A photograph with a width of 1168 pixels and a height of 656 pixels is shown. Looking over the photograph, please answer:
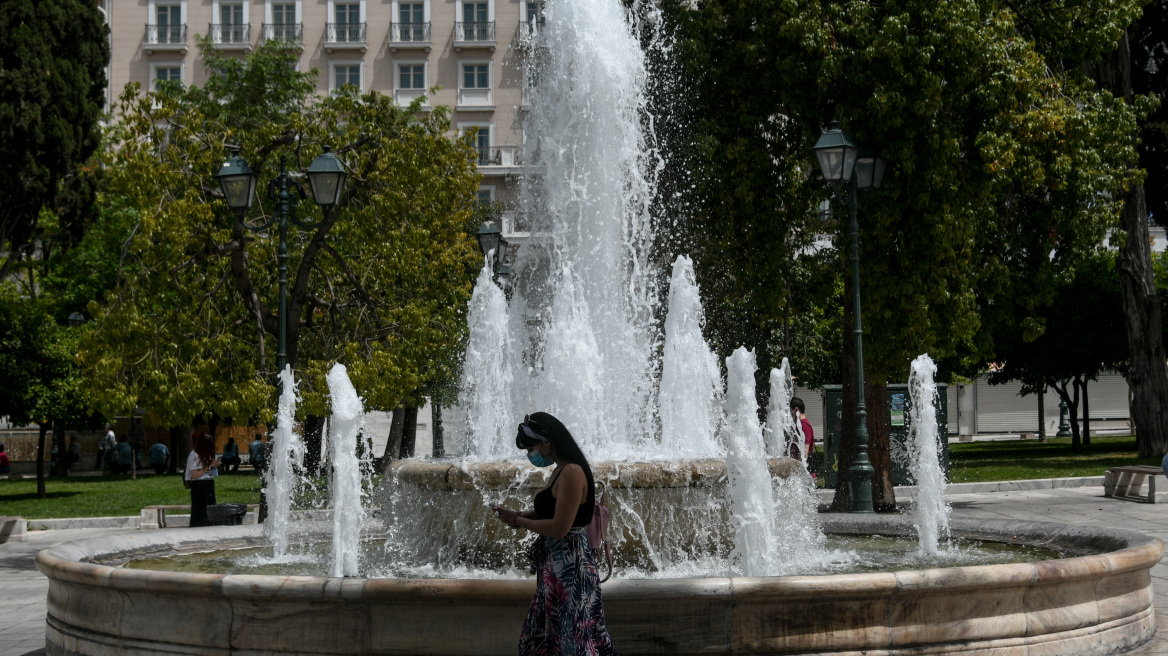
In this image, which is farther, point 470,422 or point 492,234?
point 492,234

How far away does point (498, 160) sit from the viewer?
4684 centimetres

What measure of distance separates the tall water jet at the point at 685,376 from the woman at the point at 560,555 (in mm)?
5186

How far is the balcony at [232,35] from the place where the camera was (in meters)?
48.6

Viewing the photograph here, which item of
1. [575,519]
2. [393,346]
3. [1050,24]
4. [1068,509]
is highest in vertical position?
[1050,24]

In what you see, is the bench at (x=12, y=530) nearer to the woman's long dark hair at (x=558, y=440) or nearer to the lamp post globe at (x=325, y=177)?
the lamp post globe at (x=325, y=177)

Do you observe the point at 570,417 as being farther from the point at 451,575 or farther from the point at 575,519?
the point at 575,519

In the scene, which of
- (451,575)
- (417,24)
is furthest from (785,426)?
(417,24)

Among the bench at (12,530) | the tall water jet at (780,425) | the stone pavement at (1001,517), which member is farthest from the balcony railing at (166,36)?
the tall water jet at (780,425)

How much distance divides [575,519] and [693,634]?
1.17 meters

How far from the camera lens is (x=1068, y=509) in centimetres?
1653

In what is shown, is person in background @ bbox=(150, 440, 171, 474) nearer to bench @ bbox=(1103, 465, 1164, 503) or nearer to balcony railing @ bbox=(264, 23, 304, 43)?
balcony railing @ bbox=(264, 23, 304, 43)

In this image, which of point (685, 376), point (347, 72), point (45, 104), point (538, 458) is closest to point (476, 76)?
point (347, 72)

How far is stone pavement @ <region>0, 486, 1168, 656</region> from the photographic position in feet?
26.7

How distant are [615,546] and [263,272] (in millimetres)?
13327
